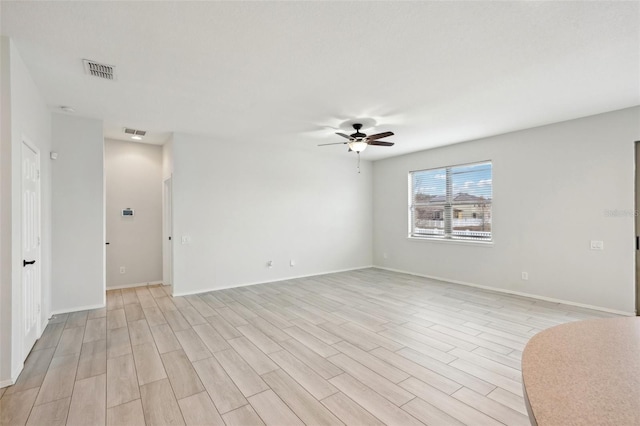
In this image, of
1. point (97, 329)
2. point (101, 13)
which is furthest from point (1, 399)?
point (101, 13)

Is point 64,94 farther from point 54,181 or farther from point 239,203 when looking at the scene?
point 239,203

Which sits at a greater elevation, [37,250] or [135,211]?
[135,211]

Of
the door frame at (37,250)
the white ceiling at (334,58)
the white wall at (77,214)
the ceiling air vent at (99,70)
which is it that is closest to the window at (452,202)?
the white ceiling at (334,58)

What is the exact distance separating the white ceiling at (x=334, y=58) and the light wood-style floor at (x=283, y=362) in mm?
2765

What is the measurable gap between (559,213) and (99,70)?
6204 mm

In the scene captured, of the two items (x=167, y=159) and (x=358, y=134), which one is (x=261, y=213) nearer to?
(x=167, y=159)

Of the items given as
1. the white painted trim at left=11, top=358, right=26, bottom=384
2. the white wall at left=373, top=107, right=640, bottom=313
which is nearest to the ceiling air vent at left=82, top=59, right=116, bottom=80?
the white painted trim at left=11, top=358, right=26, bottom=384

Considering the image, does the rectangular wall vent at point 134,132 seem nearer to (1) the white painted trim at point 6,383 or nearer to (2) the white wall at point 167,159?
(2) the white wall at point 167,159

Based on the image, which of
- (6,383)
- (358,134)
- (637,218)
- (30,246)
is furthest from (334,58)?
(637,218)

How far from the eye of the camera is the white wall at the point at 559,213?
13.3 feet

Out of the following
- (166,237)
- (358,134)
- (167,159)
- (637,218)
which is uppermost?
(358,134)

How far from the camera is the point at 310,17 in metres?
2.19

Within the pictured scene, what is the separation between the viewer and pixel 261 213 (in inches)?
239

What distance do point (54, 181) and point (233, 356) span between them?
11.7 feet
